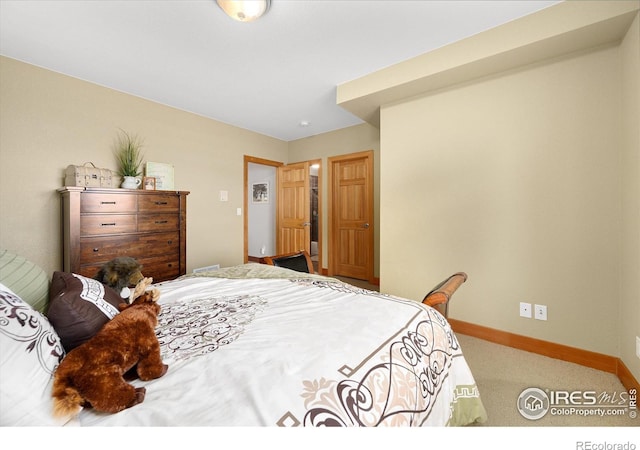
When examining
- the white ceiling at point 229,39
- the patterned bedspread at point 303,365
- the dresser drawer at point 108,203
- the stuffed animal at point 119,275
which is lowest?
the patterned bedspread at point 303,365

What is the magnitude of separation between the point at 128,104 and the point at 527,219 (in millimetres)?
4462

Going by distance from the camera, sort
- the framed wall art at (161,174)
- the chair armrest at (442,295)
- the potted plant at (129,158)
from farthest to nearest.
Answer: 1. the framed wall art at (161,174)
2. the potted plant at (129,158)
3. the chair armrest at (442,295)

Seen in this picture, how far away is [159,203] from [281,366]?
9.48ft

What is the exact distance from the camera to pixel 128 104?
3230 millimetres

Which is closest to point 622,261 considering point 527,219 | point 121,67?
point 527,219

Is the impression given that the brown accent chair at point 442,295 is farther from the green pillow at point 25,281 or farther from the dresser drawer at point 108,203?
the dresser drawer at point 108,203

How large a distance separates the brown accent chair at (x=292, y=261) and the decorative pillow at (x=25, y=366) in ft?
5.40

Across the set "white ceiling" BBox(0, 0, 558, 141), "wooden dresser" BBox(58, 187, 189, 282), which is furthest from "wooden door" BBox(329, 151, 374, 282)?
"wooden dresser" BBox(58, 187, 189, 282)

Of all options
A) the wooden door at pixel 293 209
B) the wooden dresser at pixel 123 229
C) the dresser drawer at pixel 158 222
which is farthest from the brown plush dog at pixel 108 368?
the wooden door at pixel 293 209

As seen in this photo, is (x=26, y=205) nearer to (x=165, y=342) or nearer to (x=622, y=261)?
(x=165, y=342)

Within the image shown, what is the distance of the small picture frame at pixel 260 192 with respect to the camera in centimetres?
609

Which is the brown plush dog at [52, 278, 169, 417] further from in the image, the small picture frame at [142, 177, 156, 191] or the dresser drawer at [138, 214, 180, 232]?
the small picture frame at [142, 177, 156, 191]

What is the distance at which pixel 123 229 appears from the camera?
9.05ft

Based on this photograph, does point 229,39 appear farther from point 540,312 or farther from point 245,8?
point 540,312
